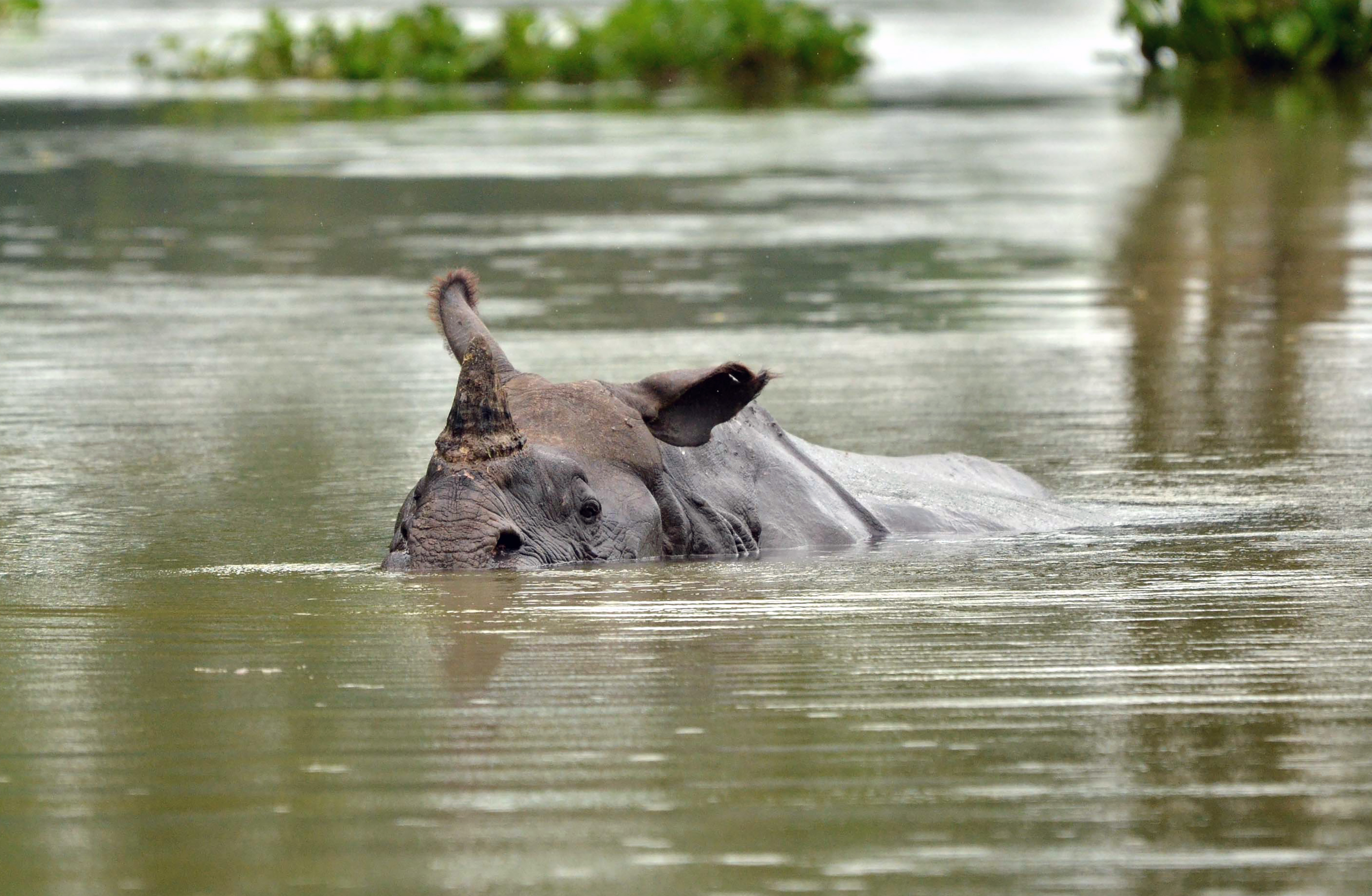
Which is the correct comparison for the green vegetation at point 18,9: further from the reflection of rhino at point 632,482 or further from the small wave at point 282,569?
the small wave at point 282,569

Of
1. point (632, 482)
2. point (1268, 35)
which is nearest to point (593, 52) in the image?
point (1268, 35)

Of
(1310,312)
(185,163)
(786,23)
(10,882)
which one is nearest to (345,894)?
(10,882)

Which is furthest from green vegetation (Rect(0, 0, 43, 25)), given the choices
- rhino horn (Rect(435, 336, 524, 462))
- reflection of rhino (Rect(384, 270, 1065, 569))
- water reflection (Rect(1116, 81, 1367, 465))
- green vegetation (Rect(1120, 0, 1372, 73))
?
rhino horn (Rect(435, 336, 524, 462))

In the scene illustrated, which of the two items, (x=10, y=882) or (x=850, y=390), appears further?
(x=850, y=390)

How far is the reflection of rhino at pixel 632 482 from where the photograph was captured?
311 inches

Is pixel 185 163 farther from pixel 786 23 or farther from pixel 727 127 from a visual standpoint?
pixel 786 23

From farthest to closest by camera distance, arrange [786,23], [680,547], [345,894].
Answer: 1. [786,23]
2. [680,547]
3. [345,894]

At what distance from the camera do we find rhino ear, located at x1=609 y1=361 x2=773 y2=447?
→ 336 inches

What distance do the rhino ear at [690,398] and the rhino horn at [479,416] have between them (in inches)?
28.5

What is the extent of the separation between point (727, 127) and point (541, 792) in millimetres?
27538

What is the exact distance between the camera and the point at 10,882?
496cm

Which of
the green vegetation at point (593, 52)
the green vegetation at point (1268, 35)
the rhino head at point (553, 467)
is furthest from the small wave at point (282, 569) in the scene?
the green vegetation at point (593, 52)

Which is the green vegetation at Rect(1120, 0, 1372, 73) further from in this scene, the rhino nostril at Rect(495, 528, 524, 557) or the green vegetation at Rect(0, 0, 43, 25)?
the green vegetation at Rect(0, 0, 43, 25)

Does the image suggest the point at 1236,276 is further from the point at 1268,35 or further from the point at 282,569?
the point at 1268,35
